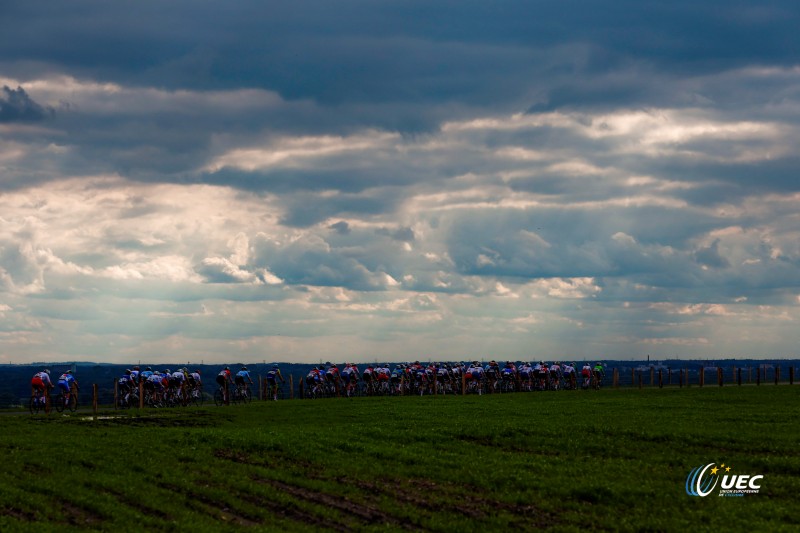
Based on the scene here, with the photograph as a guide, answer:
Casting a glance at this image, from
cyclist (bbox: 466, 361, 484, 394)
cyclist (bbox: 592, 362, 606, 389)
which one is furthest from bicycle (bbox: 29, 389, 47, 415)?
cyclist (bbox: 592, 362, 606, 389)

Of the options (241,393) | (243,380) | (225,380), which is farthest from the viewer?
(241,393)

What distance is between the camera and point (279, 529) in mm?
20453

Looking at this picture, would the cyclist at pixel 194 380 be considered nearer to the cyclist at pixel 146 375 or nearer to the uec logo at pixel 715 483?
the cyclist at pixel 146 375

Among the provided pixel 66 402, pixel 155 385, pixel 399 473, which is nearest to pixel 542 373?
pixel 155 385

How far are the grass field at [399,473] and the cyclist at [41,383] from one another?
25.8ft

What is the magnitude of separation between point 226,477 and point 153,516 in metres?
4.60

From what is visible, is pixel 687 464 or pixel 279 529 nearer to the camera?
pixel 279 529

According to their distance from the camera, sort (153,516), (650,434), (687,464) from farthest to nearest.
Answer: (650,434) → (687,464) → (153,516)

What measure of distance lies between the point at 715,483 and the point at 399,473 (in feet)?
28.1

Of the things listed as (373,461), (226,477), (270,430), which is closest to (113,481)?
(226,477)

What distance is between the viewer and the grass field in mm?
21547

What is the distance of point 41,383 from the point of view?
1925 inches

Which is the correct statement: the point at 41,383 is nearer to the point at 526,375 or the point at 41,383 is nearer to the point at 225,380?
the point at 225,380

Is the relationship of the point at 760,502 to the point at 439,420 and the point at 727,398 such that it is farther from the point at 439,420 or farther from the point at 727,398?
the point at 727,398
